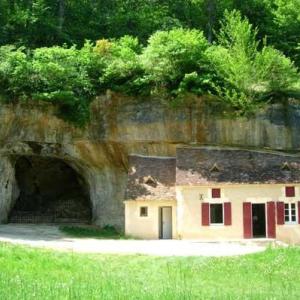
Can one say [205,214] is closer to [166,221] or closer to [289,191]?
[166,221]

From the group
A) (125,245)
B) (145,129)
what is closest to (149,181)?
(145,129)

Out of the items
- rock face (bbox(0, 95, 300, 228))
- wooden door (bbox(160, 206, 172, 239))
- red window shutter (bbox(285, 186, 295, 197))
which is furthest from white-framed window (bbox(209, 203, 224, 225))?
rock face (bbox(0, 95, 300, 228))

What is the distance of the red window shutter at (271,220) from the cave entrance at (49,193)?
43.1ft

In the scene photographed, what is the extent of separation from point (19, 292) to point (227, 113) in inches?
869

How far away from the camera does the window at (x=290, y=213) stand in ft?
95.5

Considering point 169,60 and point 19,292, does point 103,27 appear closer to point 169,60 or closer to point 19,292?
point 169,60

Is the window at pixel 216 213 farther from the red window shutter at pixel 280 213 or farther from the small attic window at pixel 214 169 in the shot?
the red window shutter at pixel 280 213

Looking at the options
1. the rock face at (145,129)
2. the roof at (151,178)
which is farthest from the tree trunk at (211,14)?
the roof at (151,178)

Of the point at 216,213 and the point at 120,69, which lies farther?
the point at 120,69

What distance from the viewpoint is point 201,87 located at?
31.8m

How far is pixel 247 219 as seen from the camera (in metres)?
28.6

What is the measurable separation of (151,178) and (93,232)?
4.43 m

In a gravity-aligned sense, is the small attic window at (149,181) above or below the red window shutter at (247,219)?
above

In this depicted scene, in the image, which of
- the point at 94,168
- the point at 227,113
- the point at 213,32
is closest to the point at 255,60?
the point at 227,113
